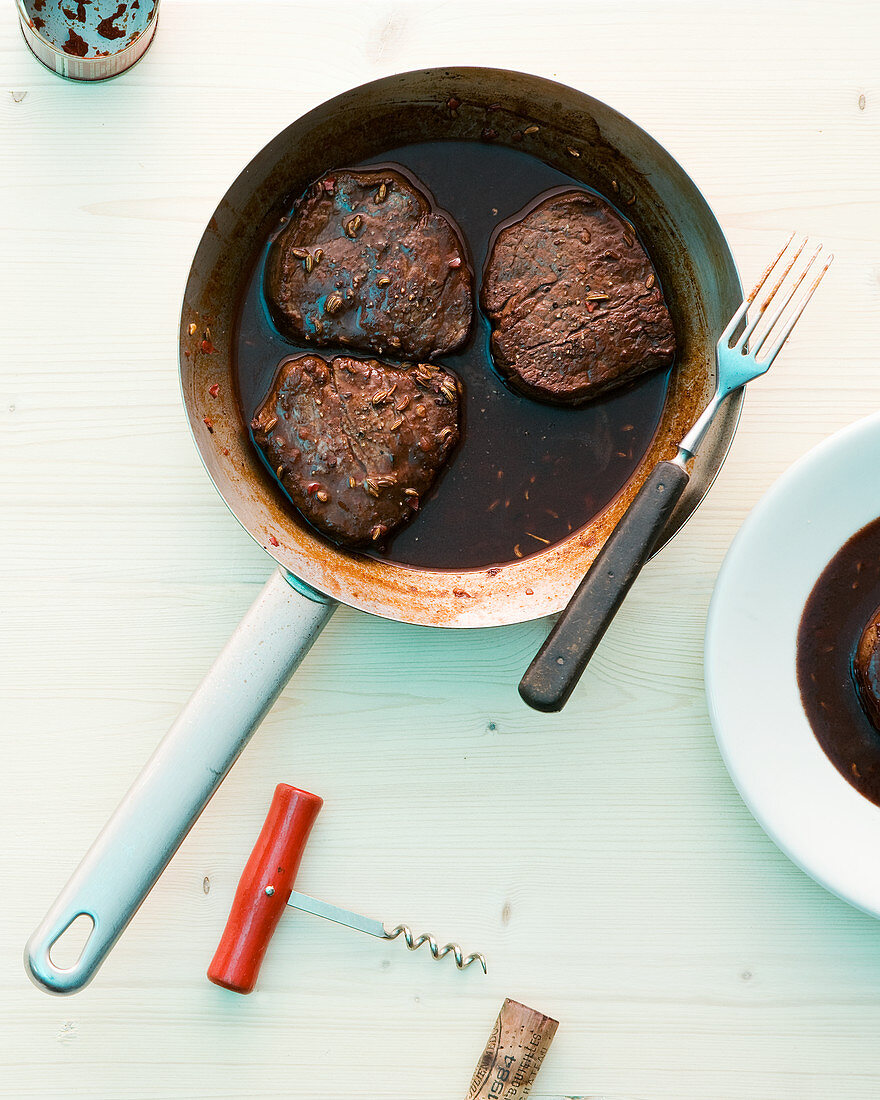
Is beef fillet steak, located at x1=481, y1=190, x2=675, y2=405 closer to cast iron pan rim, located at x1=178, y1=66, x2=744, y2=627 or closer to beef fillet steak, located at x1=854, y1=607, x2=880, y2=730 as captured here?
cast iron pan rim, located at x1=178, y1=66, x2=744, y2=627

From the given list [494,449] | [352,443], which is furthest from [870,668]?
[352,443]

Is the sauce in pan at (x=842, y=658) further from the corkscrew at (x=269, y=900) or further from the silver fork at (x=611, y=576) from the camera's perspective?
the corkscrew at (x=269, y=900)

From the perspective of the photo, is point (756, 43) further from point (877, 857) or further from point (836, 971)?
point (836, 971)

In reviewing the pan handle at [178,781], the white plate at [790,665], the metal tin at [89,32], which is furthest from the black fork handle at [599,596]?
the metal tin at [89,32]

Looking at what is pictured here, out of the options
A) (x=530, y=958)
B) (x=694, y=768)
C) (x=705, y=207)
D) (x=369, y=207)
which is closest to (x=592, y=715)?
(x=694, y=768)

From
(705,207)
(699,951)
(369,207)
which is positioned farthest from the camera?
(699,951)

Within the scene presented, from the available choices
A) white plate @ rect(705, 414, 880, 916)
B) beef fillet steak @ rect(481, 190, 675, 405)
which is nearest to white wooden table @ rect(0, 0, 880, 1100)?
white plate @ rect(705, 414, 880, 916)
